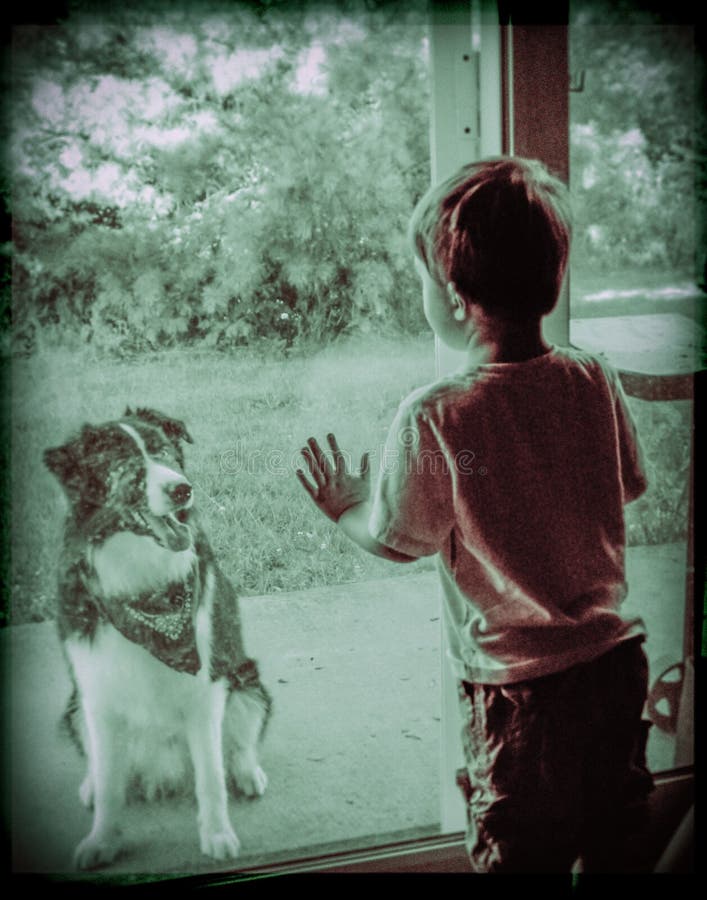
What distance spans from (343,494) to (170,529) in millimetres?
317

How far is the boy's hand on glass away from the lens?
1.32 m

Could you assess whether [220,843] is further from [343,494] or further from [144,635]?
[343,494]

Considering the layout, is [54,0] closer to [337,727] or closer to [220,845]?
[337,727]

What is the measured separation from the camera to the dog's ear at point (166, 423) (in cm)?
137

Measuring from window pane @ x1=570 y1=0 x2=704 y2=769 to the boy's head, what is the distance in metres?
0.30

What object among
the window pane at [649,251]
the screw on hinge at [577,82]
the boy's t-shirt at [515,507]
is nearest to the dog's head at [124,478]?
the boy's t-shirt at [515,507]

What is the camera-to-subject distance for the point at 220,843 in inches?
57.1

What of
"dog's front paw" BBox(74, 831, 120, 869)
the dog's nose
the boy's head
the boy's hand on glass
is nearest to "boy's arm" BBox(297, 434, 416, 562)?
the boy's hand on glass

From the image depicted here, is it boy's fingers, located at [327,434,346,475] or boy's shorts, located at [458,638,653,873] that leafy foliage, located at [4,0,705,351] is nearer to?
boy's fingers, located at [327,434,346,475]

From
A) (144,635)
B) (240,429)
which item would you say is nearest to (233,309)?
(240,429)

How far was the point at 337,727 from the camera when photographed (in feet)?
5.03

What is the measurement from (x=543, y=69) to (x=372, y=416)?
701mm

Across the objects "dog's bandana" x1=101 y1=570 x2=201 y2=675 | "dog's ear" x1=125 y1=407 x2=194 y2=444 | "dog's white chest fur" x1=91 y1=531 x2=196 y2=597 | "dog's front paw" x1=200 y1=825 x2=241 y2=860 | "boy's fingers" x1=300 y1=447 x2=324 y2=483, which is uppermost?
"dog's ear" x1=125 y1=407 x2=194 y2=444

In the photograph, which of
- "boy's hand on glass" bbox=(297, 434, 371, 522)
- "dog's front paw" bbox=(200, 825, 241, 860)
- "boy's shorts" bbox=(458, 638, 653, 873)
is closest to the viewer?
"boy's shorts" bbox=(458, 638, 653, 873)
